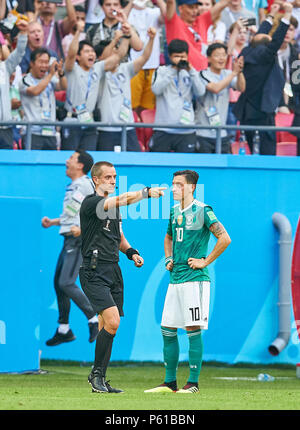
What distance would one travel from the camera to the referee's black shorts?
9.78 meters

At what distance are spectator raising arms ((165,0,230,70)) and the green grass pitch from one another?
181 inches

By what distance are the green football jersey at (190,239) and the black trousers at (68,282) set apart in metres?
3.67

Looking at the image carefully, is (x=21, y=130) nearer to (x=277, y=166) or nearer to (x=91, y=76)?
(x=91, y=76)

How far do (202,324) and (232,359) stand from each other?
182 inches

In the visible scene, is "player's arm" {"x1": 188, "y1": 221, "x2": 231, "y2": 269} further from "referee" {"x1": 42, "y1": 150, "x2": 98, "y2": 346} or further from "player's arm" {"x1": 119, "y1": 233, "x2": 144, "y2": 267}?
"referee" {"x1": 42, "y1": 150, "x2": 98, "y2": 346}

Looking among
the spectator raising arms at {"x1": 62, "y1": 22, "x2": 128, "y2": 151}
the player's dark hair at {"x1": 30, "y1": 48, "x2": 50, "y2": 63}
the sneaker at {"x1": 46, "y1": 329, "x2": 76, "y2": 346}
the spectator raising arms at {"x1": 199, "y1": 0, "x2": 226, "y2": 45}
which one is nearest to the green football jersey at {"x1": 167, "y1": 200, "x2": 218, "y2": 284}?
the sneaker at {"x1": 46, "y1": 329, "x2": 76, "y2": 346}

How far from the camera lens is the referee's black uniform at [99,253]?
9.77m

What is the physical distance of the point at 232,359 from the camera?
47.4 ft

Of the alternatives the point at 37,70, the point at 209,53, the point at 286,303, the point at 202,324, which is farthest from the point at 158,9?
the point at 202,324

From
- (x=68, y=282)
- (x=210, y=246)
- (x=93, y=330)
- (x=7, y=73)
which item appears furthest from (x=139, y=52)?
(x=93, y=330)

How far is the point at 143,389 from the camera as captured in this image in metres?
10.8

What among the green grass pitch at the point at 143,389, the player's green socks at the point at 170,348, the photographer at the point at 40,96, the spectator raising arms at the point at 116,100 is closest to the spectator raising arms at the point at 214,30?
the spectator raising arms at the point at 116,100

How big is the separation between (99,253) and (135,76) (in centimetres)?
569

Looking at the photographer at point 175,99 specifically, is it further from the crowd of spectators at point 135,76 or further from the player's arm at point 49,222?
the player's arm at point 49,222
